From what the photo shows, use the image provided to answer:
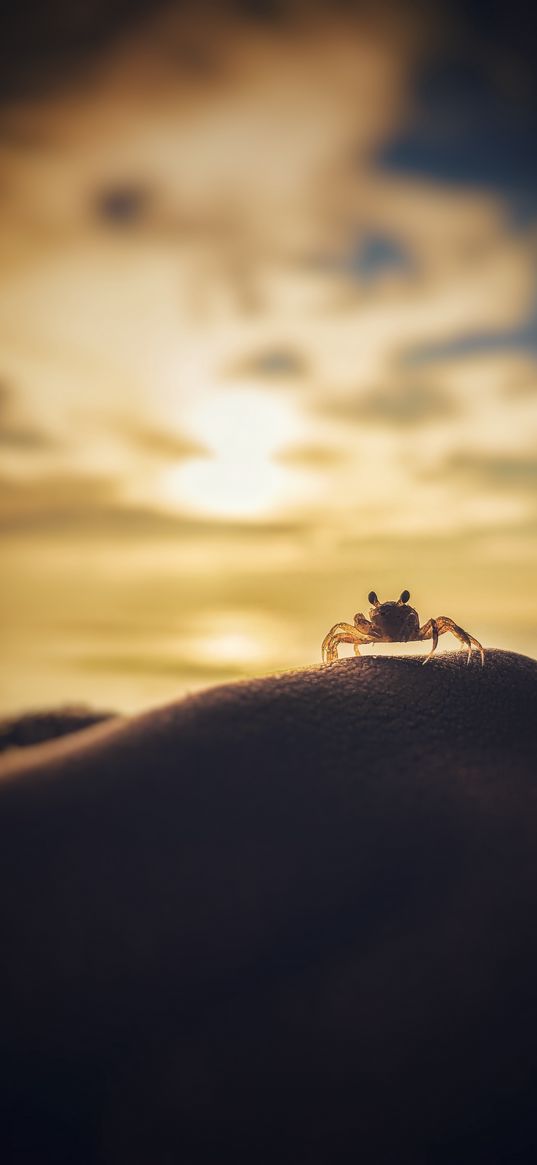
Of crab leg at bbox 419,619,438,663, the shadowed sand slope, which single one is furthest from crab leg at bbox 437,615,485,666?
the shadowed sand slope

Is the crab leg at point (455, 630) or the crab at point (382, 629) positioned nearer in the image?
the crab leg at point (455, 630)

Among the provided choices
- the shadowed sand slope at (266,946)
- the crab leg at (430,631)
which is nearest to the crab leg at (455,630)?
the crab leg at (430,631)

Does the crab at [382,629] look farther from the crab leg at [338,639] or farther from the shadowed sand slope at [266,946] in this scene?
the shadowed sand slope at [266,946]

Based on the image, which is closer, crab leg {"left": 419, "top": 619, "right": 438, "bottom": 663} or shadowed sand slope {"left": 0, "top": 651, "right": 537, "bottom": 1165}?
shadowed sand slope {"left": 0, "top": 651, "right": 537, "bottom": 1165}

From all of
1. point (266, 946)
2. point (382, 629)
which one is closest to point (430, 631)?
point (382, 629)

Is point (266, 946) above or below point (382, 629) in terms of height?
below

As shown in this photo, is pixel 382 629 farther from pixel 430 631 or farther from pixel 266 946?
pixel 266 946

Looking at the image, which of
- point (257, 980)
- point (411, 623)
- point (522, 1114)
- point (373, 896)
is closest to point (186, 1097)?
point (257, 980)

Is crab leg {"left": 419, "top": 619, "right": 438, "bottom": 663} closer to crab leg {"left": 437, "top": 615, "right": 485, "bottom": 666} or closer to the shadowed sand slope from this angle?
crab leg {"left": 437, "top": 615, "right": 485, "bottom": 666}
